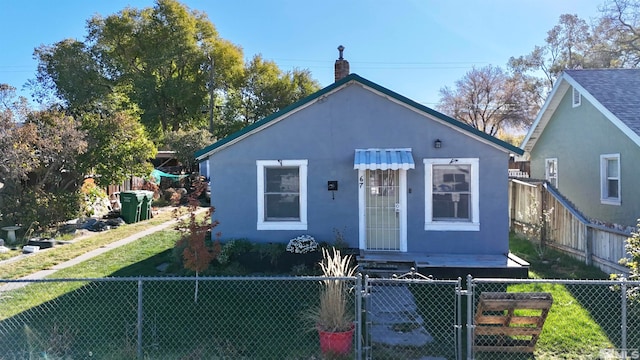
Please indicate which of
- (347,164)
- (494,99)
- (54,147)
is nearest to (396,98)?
(347,164)

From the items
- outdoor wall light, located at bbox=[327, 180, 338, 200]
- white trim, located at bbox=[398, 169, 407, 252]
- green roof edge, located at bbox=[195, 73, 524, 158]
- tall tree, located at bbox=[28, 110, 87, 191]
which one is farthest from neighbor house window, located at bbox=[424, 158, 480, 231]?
tall tree, located at bbox=[28, 110, 87, 191]

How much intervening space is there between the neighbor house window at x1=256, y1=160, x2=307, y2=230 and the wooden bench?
5.33 m

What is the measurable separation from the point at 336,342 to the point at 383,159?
5.06 m

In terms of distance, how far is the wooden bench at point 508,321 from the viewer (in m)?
5.13

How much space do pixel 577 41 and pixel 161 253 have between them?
4273cm

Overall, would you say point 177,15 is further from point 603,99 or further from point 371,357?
point 371,357

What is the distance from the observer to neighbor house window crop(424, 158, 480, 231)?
31.8 feet

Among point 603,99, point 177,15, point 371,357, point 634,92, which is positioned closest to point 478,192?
point 371,357

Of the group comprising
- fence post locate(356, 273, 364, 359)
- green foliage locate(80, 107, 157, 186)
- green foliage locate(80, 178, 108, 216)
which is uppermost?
green foliage locate(80, 107, 157, 186)

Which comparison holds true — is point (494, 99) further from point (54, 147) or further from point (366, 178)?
point (54, 147)

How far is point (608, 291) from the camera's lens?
25.2 feet

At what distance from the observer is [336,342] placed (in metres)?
5.21

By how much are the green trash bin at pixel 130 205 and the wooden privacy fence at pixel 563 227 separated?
14.0 m

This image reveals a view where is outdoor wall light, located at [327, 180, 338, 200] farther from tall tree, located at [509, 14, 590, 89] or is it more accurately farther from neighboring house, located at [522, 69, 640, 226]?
tall tree, located at [509, 14, 590, 89]
